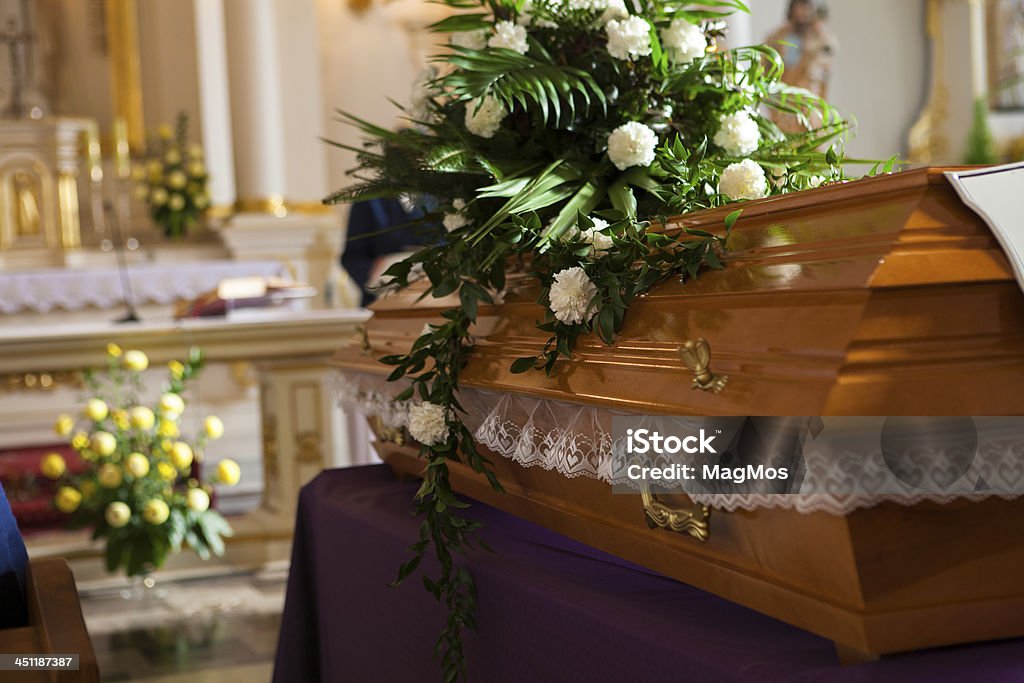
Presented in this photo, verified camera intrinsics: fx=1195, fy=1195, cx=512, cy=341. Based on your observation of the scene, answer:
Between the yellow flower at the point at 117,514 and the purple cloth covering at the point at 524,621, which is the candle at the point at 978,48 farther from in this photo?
the purple cloth covering at the point at 524,621

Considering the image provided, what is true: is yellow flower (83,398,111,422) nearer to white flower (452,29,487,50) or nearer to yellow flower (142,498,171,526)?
yellow flower (142,498,171,526)


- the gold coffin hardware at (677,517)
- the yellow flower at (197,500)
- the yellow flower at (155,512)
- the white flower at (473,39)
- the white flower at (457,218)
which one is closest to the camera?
the gold coffin hardware at (677,517)

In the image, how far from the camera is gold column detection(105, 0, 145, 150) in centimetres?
925

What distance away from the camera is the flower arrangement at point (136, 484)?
13.3 ft

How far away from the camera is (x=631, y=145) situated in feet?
5.78

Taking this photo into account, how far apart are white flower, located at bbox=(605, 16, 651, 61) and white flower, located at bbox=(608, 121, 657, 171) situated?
0.13m

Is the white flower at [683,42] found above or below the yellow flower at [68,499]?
above

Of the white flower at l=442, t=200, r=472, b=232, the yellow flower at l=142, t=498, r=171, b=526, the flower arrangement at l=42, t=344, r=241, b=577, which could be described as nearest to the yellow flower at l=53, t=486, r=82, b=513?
the flower arrangement at l=42, t=344, r=241, b=577

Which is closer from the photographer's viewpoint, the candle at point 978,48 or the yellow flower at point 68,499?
the yellow flower at point 68,499

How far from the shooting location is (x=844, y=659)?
3.56ft

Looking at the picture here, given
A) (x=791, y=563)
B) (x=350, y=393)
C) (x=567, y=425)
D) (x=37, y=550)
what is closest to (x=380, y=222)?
(x=37, y=550)

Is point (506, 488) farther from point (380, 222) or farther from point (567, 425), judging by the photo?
point (380, 222)

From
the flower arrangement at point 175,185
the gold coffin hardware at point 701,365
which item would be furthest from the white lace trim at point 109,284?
the gold coffin hardware at point 701,365

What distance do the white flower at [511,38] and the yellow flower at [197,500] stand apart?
107 inches
